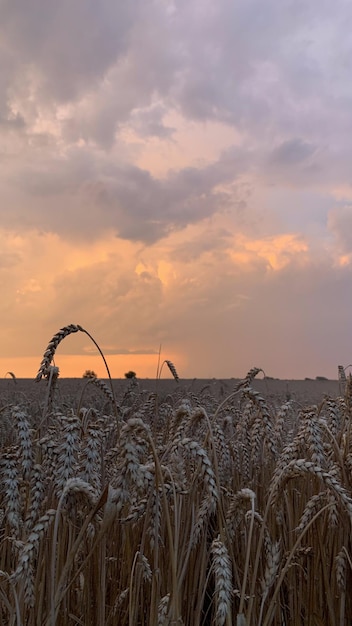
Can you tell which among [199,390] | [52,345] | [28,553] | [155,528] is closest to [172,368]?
[52,345]

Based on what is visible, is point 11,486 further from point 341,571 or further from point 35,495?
point 341,571

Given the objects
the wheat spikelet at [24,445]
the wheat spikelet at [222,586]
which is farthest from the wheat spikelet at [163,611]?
the wheat spikelet at [24,445]

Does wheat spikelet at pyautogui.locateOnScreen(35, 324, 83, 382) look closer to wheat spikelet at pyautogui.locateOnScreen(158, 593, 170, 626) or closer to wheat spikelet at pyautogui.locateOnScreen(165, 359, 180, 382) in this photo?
wheat spikelet at pyautogui.locateOnScreen(158, 593, 170, 626)

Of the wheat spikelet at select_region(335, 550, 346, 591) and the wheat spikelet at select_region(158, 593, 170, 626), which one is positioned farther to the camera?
the wheat spikelet at select_region(335, 550, 346, 591)

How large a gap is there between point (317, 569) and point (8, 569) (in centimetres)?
132

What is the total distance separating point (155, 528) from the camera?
1.91 m

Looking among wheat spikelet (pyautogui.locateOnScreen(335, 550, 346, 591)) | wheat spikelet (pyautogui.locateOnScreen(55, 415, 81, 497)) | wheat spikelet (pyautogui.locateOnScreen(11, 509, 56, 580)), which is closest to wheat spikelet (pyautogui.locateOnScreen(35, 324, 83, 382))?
wheat spikelet (pyautogui.locateOnScreen(55, 415, 81, 497))

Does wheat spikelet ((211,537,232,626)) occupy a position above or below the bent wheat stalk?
below

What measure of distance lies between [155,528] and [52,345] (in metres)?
0.74

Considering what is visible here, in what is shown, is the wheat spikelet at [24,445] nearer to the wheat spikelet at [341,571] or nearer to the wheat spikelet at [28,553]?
the wheat spikelet at [28,553]

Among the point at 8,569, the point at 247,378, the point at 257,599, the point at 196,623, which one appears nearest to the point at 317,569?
the point at 257,599

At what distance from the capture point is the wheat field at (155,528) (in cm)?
181

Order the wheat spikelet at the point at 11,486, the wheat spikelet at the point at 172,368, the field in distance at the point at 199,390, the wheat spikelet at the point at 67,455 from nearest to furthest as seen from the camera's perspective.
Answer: the wheat spikelet at the point at 67,455
the wheat spikelet at the point at 11,486
the wheat spikelet at the point at 172,368
the field in distance at the point at 199,390

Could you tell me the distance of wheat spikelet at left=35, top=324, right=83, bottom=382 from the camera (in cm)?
224
